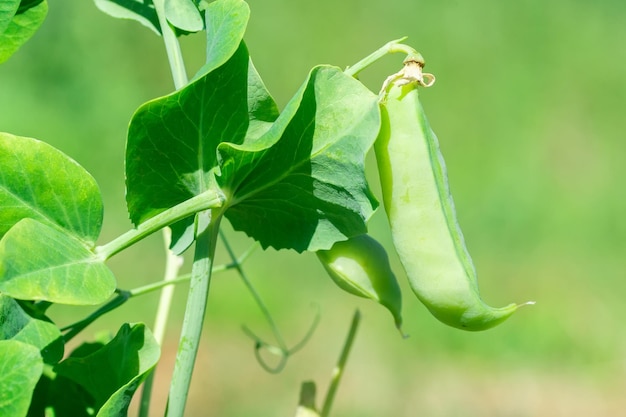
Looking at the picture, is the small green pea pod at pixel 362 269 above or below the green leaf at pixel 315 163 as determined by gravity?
below

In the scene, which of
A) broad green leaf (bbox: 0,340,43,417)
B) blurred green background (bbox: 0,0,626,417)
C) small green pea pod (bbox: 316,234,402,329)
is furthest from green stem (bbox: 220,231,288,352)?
blurred green background (bbox: 0,0,626,417)

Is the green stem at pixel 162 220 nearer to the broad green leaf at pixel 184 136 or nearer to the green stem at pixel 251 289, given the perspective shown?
the broad green leaf at pixel 184 136

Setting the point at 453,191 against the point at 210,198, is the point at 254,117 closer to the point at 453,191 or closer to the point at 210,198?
the point at 210,198

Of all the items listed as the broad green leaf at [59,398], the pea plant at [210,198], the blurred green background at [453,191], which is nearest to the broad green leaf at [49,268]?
the pea plant at [210,198]

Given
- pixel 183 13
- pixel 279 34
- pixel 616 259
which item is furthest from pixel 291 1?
pixel 183 13

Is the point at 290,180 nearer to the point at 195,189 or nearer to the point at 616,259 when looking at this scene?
the point at 195,189

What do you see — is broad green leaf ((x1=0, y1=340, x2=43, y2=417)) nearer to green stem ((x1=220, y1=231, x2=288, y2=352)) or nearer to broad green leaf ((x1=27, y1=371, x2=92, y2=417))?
broad green leaf ((x1=27, y1=371, x2=92, y2=417))
